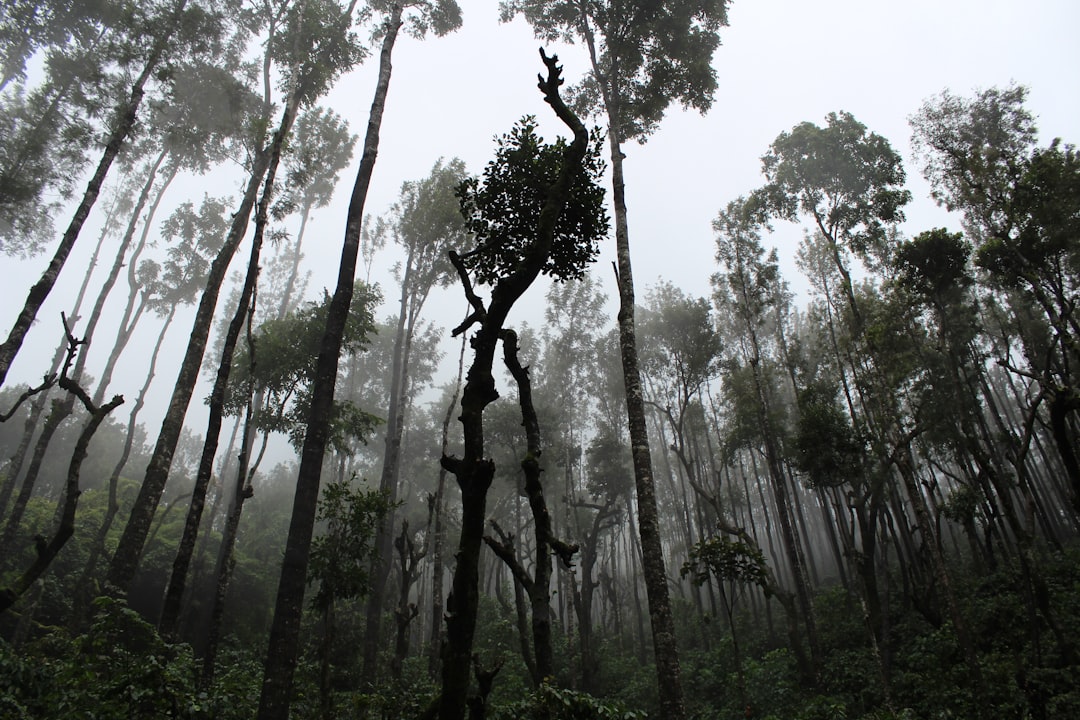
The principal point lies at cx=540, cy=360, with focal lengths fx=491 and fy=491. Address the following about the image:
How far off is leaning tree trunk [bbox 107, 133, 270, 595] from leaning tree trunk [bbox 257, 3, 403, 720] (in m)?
3.44

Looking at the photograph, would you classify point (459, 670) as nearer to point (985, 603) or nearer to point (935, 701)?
point (935, 701)

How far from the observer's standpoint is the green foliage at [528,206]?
5664 millimetres

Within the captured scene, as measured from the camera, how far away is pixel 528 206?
5750 millimetres

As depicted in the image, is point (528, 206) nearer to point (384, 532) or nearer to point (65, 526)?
point (65, 526)

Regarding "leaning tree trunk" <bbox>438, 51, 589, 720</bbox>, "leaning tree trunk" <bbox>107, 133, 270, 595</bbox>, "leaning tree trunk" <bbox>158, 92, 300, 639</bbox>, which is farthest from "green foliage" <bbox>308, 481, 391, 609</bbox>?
"leaning tree trunk" <bbox>438, 51, 589, 720</bbox>

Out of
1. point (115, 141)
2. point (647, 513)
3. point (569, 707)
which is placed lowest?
point (569, 707)

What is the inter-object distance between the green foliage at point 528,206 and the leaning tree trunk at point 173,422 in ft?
26.9

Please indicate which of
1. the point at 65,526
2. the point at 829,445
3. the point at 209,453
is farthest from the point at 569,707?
the point at 829,445

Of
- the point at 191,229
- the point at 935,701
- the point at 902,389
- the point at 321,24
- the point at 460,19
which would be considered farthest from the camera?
the point at 191,229

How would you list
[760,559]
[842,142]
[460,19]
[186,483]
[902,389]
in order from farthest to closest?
[186,483], [902,389], [842,142], [460,19], [760,559]

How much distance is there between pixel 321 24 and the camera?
16.2 meters

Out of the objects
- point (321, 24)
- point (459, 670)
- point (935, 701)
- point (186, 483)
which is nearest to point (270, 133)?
point (321, 24)

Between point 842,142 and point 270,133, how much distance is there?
2007cm

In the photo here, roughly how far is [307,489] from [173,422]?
617 cm
